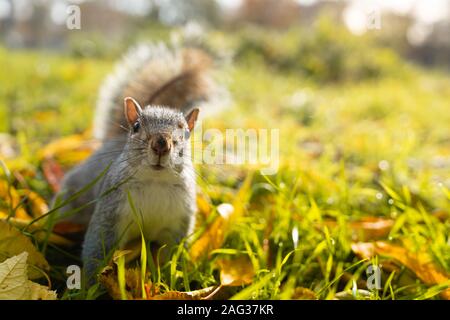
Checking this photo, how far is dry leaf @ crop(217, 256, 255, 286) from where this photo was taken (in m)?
1.11

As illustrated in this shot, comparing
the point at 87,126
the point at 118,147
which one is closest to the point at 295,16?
the point at 87,126

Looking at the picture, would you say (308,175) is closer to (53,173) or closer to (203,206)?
(203,206)

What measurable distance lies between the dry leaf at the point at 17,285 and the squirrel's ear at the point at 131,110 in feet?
1.28

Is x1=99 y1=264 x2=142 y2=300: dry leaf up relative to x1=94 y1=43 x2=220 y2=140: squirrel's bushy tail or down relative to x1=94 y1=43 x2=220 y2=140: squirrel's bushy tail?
down

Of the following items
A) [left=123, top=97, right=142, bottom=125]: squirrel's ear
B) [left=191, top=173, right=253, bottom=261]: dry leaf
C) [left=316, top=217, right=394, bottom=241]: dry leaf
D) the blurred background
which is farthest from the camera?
the blurred background

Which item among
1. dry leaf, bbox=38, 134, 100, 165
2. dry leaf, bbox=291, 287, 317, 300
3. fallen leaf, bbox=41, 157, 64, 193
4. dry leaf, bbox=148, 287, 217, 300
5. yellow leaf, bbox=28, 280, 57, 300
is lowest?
dry leaf, bbox=291, 287, 317, 300

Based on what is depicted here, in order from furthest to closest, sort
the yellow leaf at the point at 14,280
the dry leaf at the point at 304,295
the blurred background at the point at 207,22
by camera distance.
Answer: the blurred background at the point at 207,22
the dry leaf at the point at 304,295
the yellow leaf at the point at 14,280

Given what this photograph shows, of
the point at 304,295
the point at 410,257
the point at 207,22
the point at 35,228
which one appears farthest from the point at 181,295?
the point at 207,22

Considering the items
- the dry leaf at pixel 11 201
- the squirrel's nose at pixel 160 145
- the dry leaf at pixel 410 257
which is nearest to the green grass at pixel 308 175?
the dry leaf at pixel 410 257

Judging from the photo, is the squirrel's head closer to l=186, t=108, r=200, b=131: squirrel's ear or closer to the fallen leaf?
l=186, t=108, r=200, b=131: squirrel's ear

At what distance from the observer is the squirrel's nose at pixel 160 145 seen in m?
1.02

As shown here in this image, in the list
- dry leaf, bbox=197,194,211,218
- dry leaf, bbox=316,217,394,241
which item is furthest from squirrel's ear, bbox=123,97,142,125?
dry leaf, bbox=316,217,394,241

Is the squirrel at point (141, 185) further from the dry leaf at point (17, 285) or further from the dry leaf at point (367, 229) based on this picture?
the dry leaf at point (367, 229)

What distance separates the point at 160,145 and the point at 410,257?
692 millimetres
